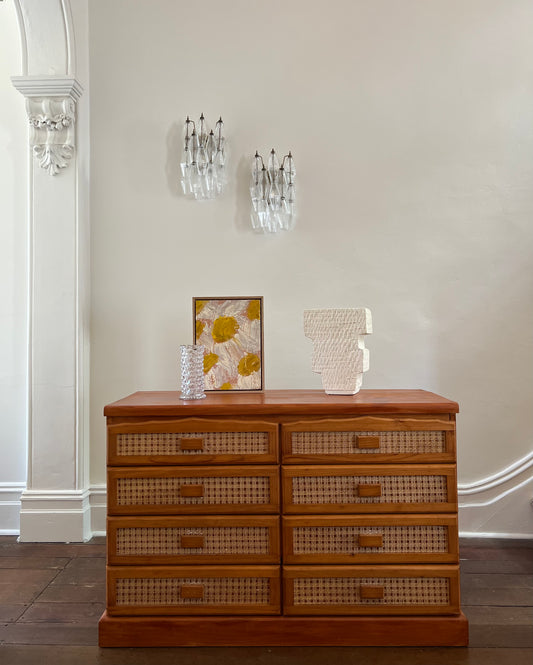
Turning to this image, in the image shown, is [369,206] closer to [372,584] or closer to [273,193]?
[273,193]

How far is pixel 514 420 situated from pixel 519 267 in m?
0.83

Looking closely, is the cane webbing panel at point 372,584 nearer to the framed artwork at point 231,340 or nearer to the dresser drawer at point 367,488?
the dresser drawer at point 367,488

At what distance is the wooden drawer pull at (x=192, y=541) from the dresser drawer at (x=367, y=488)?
12.9 inches

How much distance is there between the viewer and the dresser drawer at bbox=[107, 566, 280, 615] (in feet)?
6.45

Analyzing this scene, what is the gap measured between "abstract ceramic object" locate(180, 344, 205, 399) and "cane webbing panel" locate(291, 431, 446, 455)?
470 mm

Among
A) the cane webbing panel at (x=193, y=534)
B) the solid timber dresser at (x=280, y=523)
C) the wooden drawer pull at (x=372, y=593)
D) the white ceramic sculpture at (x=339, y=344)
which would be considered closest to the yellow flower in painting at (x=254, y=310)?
the white ceramic sculpture at (x=339, y=344)

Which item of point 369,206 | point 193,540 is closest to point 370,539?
point 193,540

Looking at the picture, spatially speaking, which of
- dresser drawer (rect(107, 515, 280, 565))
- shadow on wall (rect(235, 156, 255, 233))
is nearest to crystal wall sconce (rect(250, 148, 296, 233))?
shadow on wall (rect(235, 156, 255, 233))

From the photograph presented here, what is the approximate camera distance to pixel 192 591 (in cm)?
196

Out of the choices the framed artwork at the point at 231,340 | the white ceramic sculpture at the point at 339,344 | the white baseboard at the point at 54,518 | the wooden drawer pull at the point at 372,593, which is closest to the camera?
the wooden drawer pull at the point at 372,593

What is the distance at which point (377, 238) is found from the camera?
2.97m

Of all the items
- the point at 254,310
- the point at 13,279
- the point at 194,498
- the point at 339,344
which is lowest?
the point at 194,498

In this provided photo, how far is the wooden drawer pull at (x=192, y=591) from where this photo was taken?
77.3 inches

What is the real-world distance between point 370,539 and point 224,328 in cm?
110
